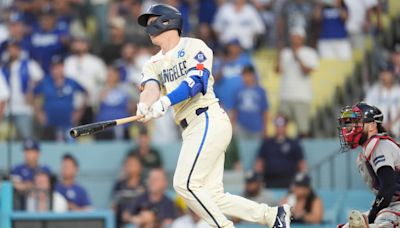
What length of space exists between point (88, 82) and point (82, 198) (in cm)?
299

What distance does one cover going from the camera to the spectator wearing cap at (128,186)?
14.5 m

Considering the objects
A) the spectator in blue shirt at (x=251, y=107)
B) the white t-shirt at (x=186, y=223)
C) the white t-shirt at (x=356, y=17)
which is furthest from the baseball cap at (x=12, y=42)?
the white t-shirt at (x=356, y=17)

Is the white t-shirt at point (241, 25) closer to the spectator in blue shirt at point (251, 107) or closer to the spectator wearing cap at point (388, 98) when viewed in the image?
the spectator in blue shirt at point (251, 107)

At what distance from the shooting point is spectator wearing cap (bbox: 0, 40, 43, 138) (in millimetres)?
16875

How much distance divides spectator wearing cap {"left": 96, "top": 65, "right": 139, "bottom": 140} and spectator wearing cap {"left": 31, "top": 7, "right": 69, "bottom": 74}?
1.23 metres

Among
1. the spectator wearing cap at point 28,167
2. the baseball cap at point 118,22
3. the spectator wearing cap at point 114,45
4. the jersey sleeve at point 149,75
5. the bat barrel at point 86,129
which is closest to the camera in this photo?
the bat barrel at point 86,129

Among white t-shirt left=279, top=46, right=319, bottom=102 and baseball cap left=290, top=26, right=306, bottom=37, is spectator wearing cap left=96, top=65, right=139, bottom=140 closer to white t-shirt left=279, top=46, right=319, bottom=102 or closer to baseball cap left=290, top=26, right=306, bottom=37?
white t-shirt left=279, top=46, right=319, bottom=102

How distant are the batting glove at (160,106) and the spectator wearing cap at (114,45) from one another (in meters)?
8.52

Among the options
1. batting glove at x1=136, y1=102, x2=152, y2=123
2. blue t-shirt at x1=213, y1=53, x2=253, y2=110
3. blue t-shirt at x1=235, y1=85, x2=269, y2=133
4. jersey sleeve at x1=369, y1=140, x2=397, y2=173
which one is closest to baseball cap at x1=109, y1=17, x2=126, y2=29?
blue t-shirt at x1=213, y1=53, x2=253, y2=110

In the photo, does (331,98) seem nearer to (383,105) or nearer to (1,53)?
(383,105)

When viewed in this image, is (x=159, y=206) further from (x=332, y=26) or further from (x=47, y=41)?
(x=47, y=41)

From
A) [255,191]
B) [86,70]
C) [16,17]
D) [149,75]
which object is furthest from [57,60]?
[149,75]

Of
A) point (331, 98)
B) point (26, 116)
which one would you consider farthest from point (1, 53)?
point (331, 98)

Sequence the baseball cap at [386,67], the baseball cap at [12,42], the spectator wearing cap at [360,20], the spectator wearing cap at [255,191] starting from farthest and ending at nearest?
1. the baseball cap at [12,42]
2. the spectator wearing cap at [360,20]
3. the baseball cap at [386,67]
4. the spectator wearing cap at [255,191]
